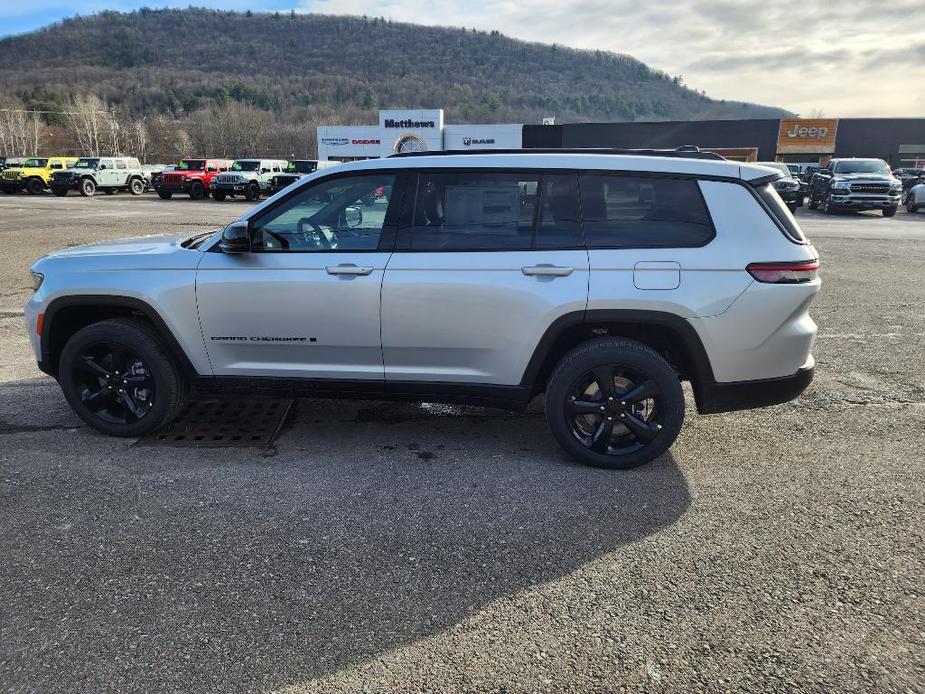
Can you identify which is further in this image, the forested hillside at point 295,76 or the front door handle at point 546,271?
the forested hillside at point 295,76

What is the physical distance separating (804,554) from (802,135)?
183ft

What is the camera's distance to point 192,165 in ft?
102

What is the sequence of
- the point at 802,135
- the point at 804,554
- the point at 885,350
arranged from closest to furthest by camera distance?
the point at 804,554 → the point at 885,350 → the point at 802,135

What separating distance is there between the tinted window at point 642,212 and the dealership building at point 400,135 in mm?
57945

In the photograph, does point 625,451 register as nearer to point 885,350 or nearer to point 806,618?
point 806,618

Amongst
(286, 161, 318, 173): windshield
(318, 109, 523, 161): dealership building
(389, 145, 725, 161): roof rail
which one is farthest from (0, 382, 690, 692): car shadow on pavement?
(318, 109, 523, 161): dealership building

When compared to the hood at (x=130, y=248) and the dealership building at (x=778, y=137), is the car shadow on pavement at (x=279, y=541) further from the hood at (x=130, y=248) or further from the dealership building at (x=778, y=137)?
the dealership building at (x=778, y=137)

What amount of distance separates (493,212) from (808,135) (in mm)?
55351

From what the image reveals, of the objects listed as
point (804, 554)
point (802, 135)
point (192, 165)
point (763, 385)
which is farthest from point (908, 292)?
point (802, 135)

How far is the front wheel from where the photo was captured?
32000mm

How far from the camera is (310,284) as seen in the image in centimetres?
392

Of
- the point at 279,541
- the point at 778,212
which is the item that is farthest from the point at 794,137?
the point at 279,541

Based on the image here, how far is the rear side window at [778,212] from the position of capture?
3711 millimetres

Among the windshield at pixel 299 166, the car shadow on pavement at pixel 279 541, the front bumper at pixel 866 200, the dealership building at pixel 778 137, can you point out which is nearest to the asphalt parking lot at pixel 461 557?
the car shadow on pavement at pixel 279 541
